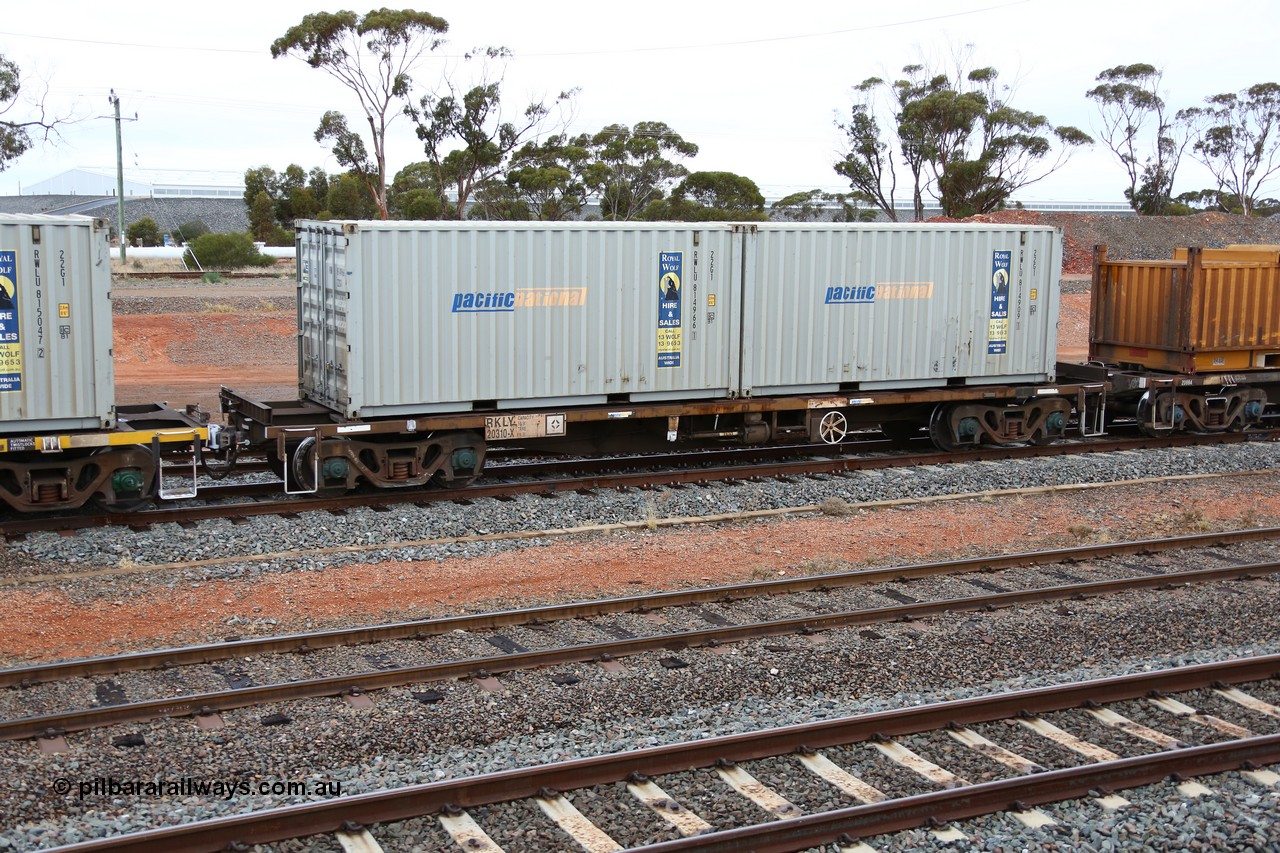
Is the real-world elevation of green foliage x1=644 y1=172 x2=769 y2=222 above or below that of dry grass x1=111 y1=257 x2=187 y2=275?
above

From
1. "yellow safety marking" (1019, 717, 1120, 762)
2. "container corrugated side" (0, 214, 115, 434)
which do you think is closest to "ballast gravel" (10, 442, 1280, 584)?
"container corrugated side" (0, 214, 115, 434)

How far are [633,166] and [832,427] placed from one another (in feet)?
131

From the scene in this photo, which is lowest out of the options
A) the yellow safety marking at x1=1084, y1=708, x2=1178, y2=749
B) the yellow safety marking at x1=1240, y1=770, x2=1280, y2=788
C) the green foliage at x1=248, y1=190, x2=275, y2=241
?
the yellow safety marking at x1=1240, y1=770, x2=1280, y2=788

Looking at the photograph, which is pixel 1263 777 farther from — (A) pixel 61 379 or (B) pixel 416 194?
(B) pixel 416 194

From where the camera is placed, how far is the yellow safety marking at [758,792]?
6.46 m

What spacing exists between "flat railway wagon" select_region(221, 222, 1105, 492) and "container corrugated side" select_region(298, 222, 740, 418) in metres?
0.02

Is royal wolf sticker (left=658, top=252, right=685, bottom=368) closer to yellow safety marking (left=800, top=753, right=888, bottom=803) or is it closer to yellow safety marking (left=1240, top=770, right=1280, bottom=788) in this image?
yellow safety marking (left=800, top=753, right=888, bottom=803)

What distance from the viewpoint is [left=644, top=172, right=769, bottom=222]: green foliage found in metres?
53.0

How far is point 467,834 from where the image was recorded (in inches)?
241

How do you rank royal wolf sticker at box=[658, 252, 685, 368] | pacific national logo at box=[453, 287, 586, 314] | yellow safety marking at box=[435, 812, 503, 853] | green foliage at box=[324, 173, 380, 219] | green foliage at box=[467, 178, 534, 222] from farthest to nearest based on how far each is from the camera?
1. green foliage at box=[324, 173, 380, 219]
2. green foliage at box=[467, 178, 534, 222]
3. royal wolf sticker at box=[658, 252, 685, 368]
4. pacific national logo at box=[453, 287, 586, 314]
5. yellow safety marking at box=[435, 812, 503, 853]

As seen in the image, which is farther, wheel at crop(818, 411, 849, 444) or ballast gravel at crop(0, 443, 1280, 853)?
wheel at crop(818, 411, 849, 444)

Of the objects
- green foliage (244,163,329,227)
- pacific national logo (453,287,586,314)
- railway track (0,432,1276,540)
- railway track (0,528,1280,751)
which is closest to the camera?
railway track (0,528,1280,751)

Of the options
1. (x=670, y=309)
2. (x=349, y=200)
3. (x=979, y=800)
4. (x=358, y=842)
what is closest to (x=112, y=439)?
(x=670, y=309)

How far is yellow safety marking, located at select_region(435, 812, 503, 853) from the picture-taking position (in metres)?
6.02
